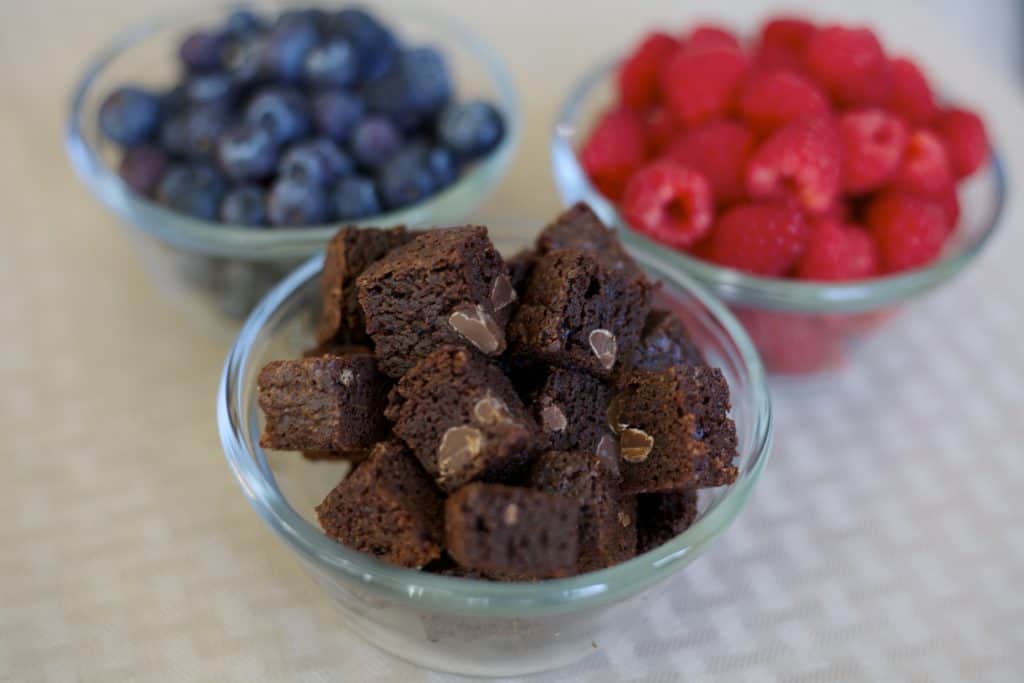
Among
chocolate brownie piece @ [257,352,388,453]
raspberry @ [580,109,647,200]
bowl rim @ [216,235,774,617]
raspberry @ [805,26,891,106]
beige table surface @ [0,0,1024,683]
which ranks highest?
raspberry @ [805,26,891,106]

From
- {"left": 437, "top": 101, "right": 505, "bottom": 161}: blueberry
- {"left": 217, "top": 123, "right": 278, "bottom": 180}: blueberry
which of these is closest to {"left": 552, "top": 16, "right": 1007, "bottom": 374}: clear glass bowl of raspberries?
{"left": 437, "top": 101, "right": 505, "bottom": 161}: blueberry

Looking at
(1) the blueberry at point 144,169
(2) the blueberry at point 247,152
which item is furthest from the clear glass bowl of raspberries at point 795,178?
(1) the blueberry at point 144,169

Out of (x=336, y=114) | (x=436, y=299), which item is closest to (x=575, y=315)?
(x=436, y=299)

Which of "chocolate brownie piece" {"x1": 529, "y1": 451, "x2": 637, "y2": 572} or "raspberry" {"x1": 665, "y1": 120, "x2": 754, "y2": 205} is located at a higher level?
"raspberry" {"x1": 665, "y1": 120, "x2": 754, "y2": 205}

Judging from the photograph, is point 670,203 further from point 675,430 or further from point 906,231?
point 675,430

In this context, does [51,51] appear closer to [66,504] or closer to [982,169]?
[66,504]

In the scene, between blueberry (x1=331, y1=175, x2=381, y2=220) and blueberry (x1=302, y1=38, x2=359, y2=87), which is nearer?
blueberry (x1=331, y1=175, x2=381, y2=220)

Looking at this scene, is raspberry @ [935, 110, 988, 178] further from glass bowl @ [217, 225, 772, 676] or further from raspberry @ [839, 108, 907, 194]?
glass bowl @ [217, 225, 772, 676]

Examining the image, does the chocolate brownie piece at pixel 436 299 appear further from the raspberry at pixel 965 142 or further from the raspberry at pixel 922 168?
the raspberry at pixel 965 142
